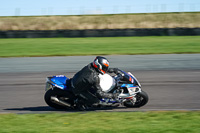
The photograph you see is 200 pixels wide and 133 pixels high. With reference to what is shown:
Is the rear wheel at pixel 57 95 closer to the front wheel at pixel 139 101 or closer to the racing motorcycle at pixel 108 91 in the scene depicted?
the racing motorcycle at pixel 108 91

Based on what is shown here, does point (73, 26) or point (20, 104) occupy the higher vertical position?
point (73, 26)

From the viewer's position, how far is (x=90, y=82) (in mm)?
7273

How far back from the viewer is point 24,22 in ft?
140

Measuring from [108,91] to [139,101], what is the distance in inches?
33.2

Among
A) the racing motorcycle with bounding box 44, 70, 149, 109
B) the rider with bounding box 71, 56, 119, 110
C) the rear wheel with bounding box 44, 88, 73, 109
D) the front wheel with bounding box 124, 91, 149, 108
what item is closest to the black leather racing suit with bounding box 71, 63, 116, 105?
the rider with bounding box 71, 56, 119, 110

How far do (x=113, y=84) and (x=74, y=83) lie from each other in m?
0.91

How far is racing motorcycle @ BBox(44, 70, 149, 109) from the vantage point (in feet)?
24.7

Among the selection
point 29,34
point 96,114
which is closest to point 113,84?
point 96,114

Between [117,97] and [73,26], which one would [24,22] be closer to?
[73,26]

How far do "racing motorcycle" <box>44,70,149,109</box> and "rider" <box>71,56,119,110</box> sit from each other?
0.15 metres

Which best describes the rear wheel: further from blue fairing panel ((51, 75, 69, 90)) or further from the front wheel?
the front wheel

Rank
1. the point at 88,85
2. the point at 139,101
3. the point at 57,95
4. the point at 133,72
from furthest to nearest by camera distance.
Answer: the point at 133,72 → the point at 139,101 → the point at 57,95 → the point at 88,85

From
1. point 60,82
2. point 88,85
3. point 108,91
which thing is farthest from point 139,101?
point 60,82

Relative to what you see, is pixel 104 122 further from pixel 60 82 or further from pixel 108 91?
pixel 60 82
